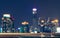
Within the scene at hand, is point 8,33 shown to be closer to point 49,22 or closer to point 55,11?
point 49,22

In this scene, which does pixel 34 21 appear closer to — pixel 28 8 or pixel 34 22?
pixel 34 22

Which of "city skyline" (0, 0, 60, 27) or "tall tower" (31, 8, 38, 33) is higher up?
"city skyline" (0, 0, 60, 27)

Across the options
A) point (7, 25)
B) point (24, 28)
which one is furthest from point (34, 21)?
point (7, 25)

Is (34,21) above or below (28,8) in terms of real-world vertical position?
below

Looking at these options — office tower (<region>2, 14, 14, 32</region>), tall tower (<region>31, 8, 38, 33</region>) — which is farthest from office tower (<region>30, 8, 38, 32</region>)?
office tower (<region>2, 14, 14, 32</region>)

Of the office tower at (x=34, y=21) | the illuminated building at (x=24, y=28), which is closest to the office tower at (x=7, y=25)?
the illuminated building at (x=24, y=28)

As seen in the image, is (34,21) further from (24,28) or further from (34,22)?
(24,28)

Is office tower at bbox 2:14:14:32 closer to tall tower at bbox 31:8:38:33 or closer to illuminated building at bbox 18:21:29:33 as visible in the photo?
illuminated building at bbox 18:21:29:33

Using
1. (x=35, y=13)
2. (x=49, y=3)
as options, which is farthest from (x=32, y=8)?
(x=49, y=3)

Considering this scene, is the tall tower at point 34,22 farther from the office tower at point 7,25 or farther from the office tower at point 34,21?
the office tower at point 7,25

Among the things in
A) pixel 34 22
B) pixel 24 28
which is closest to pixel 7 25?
pixel 24 28

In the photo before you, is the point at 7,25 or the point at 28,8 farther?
the point at 28,8
